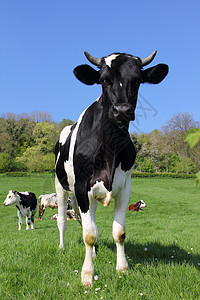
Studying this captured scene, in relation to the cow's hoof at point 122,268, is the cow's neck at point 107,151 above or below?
above

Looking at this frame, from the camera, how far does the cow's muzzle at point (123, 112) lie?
109 inches

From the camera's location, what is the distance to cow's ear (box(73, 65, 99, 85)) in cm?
349

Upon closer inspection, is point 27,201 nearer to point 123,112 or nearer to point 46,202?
point 46,202

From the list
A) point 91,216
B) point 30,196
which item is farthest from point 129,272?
point 30,196

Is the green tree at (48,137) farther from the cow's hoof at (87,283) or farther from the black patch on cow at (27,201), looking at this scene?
the cow's hoof at (87,283)

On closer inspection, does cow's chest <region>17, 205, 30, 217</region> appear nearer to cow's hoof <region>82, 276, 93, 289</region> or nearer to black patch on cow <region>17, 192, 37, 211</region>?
black patch on cow <region>17, 192, 37, 211</region>

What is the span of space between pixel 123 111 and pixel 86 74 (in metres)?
1.05

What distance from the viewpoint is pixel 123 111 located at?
2.77m

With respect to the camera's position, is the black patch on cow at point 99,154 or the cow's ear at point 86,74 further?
the cow's ear at point 86,74

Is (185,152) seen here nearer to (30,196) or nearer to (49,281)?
(30,196)

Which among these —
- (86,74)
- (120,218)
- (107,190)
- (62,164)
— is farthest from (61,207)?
(86,74)

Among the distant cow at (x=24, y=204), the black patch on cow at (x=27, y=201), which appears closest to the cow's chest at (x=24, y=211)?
the distant cow at (x=24, y=204)

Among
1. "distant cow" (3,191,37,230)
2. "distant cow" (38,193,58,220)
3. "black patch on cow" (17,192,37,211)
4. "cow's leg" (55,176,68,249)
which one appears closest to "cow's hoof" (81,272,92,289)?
"cow's leg" (55,176,68,249)

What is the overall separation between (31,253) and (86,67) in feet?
9.88
